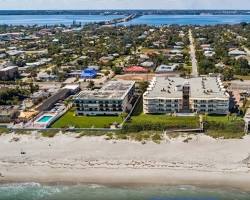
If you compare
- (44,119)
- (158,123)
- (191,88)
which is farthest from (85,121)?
(191,88)

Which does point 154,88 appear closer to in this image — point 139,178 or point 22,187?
point 139,178

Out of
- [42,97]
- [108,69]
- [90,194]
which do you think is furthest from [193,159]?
[108,69]

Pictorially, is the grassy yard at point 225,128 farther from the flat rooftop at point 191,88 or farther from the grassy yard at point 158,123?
the flat rooftop at point 191,88

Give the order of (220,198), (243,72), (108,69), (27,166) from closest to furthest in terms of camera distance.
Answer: (220,198)
(27,166)
(243,72)
(108,69)

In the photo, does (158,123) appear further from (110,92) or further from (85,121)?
(110,92)

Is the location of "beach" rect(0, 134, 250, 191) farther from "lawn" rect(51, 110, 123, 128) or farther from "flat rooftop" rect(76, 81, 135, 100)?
"flat rooftop" rect(76, 81, 135, 100)

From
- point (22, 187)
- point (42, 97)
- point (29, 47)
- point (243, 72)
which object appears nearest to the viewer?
point (22, 187)

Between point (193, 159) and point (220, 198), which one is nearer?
point (220, 198)
